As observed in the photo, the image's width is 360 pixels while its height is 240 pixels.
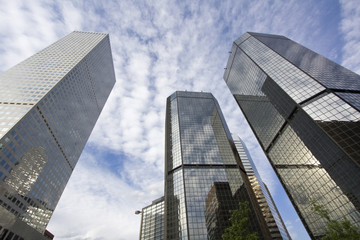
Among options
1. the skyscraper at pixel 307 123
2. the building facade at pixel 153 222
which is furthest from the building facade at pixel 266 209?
the building facade at pixel 153 222

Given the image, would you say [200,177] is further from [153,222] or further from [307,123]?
[153,222]

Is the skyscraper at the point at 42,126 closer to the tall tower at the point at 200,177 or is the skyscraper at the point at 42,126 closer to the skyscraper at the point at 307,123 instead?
the tall tower at the point at 200,177

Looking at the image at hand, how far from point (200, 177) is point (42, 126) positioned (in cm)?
6846

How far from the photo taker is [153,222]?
127m

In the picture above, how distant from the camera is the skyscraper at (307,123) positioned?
52.3 metres

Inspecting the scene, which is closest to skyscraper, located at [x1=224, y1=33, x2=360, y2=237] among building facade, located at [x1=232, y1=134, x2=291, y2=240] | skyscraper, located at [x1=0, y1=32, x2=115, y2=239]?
building facade, located at [x1=232, y1=134, x2=291, y2=240]

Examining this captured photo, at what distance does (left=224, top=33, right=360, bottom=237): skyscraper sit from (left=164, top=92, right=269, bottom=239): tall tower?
60.0 feet

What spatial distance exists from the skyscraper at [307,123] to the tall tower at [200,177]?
1828cm

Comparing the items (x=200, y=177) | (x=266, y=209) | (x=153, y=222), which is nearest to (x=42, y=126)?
(x=200, y=177)

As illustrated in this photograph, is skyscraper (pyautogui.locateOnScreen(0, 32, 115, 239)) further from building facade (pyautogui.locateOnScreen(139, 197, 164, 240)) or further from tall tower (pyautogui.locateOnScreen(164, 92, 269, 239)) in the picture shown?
building facade (pyautogui.locateOnScreen(139, 197, 164, 240))

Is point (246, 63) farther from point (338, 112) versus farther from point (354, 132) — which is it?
point (354, 132)

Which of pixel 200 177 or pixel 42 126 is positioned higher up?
pixel 42 126

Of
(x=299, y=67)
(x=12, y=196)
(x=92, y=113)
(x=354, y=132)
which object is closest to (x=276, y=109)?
(x=299, y=67)

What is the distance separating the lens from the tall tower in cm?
6700
